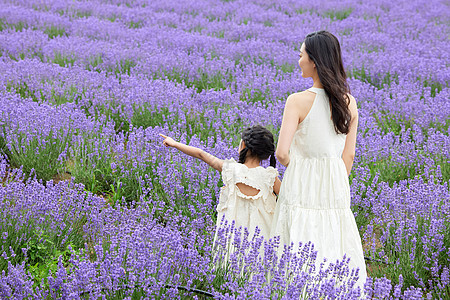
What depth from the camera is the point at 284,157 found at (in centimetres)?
284

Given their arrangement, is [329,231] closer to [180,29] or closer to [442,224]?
[442,224]

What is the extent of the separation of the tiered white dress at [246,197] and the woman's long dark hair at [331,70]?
52cm

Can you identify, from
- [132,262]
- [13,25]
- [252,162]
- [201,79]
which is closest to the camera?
[132,262]

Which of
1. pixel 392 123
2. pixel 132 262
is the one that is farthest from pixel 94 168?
pixel 392 123

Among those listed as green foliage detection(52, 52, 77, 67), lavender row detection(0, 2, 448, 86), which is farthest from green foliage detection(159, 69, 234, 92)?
green foliage detection(52, 52, 77, 67)

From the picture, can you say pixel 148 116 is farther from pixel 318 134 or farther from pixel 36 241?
pixel 318 134

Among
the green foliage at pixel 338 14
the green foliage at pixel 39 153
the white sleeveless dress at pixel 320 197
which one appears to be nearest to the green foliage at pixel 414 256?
the white sleeveless dress at pixel 320 197

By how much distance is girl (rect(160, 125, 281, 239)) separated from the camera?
308 cm

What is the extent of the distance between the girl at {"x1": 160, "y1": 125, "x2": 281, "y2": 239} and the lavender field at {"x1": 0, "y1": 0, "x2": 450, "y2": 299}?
162 mm

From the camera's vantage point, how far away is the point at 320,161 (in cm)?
293

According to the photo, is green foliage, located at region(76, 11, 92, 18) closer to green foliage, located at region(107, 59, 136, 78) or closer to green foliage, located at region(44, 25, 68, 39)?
green foliage, located at region(44, 25, 68, 39)

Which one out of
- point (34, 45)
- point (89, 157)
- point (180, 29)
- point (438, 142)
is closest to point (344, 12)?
point (180, 29)

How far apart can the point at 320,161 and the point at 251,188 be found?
448mm

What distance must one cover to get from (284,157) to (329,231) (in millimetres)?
469
